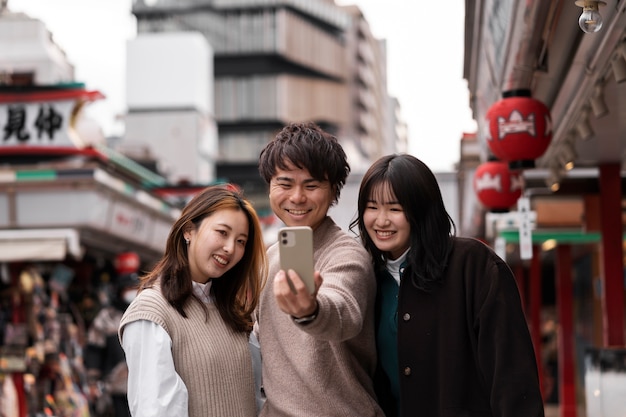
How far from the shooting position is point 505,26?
251 inches

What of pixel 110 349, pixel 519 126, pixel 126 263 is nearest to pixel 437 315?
pixel 519 126

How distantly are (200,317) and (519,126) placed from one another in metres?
4.09

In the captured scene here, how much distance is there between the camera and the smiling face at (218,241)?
380 cm

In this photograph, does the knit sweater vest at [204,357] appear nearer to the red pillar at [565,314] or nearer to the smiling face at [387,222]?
the smiling face at [387,222]

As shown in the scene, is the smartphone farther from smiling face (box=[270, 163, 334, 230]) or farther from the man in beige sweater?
smiling face (box=[270, 163, 334, 230])

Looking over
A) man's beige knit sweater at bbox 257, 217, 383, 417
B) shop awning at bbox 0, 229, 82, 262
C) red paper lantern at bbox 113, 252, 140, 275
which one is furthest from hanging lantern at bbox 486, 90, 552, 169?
red paper lantern at bbox 113, 252, 140, 275

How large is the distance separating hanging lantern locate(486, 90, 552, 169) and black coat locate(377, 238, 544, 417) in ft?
12.4

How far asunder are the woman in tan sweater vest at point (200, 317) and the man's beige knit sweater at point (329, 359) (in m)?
0.17

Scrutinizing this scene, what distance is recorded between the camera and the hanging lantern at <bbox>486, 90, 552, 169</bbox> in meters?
7.32

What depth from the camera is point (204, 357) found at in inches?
147

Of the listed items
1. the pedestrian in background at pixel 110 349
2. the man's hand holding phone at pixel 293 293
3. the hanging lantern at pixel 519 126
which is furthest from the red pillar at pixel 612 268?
the man's hand holding phone at pixel 293 293

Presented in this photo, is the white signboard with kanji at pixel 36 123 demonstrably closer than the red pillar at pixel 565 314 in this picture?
Yes

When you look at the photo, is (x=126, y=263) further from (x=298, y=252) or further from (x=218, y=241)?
(x=298, y=252)

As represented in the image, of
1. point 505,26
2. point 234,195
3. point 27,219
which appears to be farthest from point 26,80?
point 234,195
